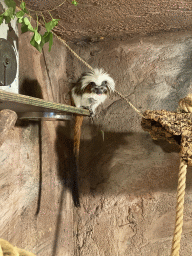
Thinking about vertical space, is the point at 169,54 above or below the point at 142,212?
above

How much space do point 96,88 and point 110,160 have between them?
2.25 feet

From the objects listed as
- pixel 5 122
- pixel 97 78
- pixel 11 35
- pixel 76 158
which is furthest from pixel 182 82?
pixel 5 122

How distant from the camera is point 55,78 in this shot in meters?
2.15

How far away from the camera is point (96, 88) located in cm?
217

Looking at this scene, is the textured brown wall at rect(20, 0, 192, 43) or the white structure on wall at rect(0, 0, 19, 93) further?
the textured brown wall at rect(20, 0, 192, 43)

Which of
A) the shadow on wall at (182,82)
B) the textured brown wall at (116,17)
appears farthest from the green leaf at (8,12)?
the shadow on wall at (182,82)

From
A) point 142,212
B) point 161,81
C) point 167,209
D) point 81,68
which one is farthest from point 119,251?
point 81,68

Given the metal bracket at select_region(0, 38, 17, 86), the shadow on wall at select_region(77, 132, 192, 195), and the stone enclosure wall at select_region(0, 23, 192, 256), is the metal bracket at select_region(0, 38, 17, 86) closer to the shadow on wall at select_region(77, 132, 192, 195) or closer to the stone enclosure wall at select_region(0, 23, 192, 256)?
the stone enclosure wall at select_region(0, 23, 192, 256)

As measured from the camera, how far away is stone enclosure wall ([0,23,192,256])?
1783 millimetres

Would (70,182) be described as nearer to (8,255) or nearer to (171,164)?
(171,164)

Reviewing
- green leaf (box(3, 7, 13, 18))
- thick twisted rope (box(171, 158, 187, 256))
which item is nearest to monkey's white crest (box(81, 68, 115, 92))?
green leaf (box(3, 7, 13, 18))

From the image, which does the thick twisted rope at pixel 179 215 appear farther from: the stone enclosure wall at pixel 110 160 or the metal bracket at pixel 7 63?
the metal bracket at pixel 7 63

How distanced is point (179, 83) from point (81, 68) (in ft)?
3.14

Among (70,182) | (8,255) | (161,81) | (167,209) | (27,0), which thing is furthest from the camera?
(70,182)
